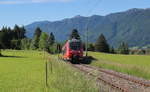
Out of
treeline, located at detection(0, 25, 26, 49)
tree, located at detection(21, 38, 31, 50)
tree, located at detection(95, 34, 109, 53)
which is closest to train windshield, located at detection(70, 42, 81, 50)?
tree, located at detection(95, 34, 109, 53)

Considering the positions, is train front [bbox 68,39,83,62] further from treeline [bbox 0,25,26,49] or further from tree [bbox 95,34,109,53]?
treeline [bbox 0,25,26,49]

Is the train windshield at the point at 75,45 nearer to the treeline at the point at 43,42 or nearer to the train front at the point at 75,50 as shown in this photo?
the train front at the point at 75,50

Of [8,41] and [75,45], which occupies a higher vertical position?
[8,41]

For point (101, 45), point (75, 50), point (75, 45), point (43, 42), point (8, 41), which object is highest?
point (8, 41)

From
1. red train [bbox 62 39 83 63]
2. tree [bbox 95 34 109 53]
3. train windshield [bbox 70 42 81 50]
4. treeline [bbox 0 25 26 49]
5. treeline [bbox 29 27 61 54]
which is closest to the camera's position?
red train [bbox 62 39 83 63]

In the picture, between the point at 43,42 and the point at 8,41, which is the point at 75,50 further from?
the point at 8,41

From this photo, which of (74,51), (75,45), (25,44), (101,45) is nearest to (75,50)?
(74,51)

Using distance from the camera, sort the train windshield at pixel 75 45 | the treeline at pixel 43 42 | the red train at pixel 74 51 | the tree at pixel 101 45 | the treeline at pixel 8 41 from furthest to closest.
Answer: the treeline at pixel 8 41
the tree at pixel 101 45
the treeline at pixel 43 42
the train windshield at pixel 75 45
the red train at pixel 74 51

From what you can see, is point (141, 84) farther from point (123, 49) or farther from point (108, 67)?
point (123, 49)

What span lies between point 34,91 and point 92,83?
7093 mm

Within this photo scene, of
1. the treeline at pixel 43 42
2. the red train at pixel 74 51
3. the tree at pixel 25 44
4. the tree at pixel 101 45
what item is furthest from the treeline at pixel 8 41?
the red train at pixel 74 51

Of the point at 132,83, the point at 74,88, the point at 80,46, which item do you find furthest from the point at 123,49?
the point at 74,88

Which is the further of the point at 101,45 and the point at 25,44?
the point at 25,44

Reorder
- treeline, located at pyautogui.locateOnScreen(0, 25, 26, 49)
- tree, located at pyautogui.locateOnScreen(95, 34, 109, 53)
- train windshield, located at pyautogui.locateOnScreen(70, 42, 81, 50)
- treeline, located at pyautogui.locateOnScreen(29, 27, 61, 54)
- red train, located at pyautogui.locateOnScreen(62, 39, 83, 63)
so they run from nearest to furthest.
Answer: red train, located at pyautogui.locateOnScreen(62, 39, 83, 63) → train windshield, located at pyautogui.locateOnScreen(70, 42, 81, 50) → treeline, located at pyautogui.locateOnScreen(29, 27, 61, 54) → tree, located at pyautogui.locateOnScreen(95, 34, 109, 53) → treeline, located at pyautogui.locateOnScreen(0, 25, 26, 49)
